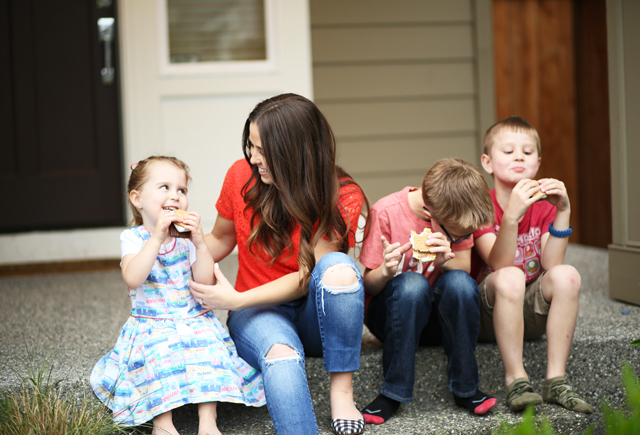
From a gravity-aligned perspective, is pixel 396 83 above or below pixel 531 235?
above

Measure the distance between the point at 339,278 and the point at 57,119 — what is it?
262 centimetres

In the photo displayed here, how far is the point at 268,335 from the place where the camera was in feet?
5.48

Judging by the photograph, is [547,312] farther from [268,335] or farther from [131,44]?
[131,44]

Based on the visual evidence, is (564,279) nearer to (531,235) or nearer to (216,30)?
(531,235)

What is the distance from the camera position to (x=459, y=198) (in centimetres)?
175

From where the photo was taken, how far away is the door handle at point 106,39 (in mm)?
3521

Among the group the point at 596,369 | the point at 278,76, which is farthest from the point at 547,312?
the point at 278,76

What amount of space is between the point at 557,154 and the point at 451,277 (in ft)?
11.0

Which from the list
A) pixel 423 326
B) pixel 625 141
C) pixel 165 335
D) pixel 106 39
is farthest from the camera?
→ pixel 106 39

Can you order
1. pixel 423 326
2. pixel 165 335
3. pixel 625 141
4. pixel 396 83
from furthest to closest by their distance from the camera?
pixel 396 83
pixel 625 141
pixel 423 326
pixel 165 335

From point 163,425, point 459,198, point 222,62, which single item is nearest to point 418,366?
point 459,198

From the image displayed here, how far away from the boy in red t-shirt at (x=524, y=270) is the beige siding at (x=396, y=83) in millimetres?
1887

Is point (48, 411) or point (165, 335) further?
point (165, 335)

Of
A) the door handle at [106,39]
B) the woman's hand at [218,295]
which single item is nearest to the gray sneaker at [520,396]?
the woman's hand at [218,295]
